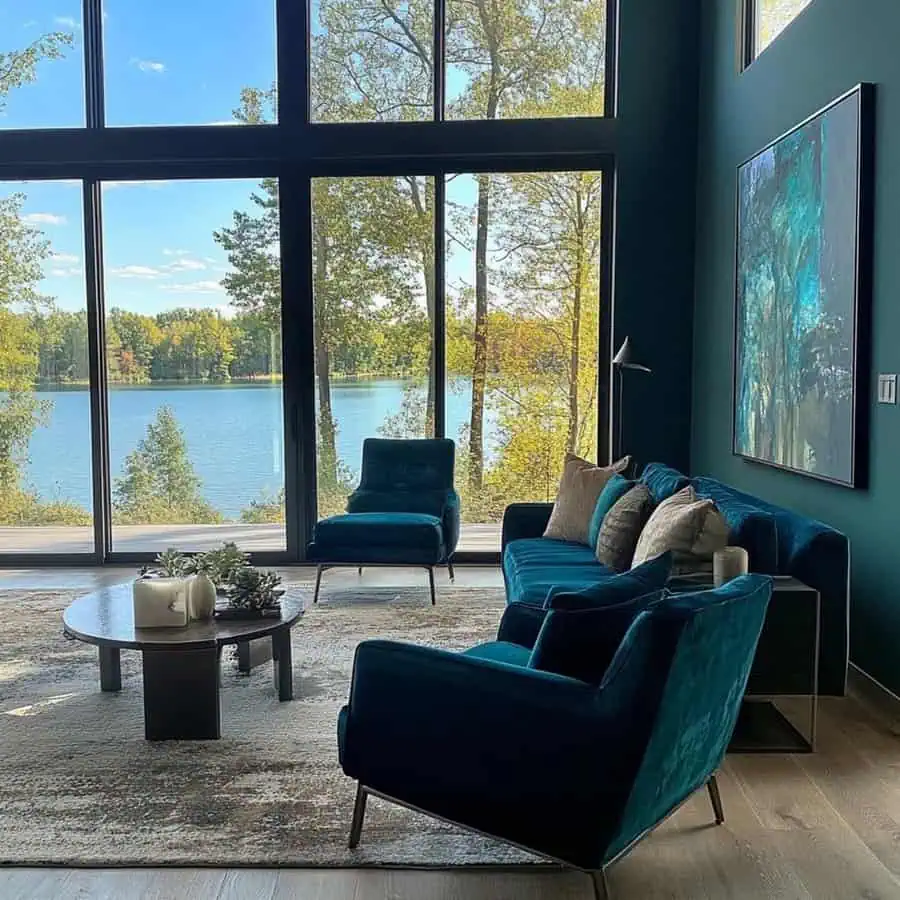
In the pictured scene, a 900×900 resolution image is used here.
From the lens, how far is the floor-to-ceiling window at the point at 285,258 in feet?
19.1

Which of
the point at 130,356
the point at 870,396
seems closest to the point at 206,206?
the point at 130,356

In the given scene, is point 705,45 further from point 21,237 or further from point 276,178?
point 21,237

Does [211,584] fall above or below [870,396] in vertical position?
below

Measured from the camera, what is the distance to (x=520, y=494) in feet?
20.0

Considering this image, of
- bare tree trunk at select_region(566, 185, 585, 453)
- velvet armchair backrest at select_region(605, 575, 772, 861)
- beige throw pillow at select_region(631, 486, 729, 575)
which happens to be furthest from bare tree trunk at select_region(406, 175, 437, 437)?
velvet armchair backrest at select_region(605, 575, 772, 861)

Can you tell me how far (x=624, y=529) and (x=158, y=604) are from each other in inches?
72.9

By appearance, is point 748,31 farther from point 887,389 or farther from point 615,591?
point 615,591

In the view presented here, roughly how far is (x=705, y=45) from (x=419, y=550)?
11.8ft

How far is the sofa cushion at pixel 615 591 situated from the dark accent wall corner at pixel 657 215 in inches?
144

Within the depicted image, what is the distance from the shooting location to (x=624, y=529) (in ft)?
12.0

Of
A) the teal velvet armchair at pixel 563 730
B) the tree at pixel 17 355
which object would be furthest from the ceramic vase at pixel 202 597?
the tree at pixel 17 355

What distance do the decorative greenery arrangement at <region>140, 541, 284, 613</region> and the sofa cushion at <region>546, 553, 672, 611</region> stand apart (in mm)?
1482

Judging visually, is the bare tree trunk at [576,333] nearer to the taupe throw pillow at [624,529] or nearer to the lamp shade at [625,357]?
the lamp shade at [625,357]

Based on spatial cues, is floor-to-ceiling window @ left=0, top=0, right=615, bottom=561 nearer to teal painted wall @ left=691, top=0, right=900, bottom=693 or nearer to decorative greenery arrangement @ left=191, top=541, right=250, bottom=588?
teal painted wall @ left=691, top=0, right=900, bottom=693
